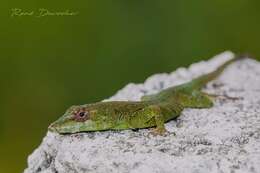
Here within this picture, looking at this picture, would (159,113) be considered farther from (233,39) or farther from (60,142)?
(233,39)

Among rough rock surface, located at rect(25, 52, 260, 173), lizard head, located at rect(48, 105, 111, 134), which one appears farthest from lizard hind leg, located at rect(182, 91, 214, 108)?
lizard head, located at rect(48, 105, 111, 134)

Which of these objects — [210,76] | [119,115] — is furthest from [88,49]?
[119,115]

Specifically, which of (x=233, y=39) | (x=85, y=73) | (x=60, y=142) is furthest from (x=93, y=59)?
(x=60, y=142)

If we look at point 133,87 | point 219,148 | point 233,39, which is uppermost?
point 233,39

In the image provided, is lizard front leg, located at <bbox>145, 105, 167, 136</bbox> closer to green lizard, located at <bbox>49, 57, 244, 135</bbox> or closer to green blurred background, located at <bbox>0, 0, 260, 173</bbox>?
green lizard, located at <bbox>49, 57, 244, 135</bbox>

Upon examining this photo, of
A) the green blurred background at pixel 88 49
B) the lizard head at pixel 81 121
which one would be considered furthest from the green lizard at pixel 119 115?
the green blurred background at pixel 88 49

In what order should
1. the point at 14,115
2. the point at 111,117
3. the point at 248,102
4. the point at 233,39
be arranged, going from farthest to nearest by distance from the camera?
the point at 233,39, the point at 14,115, the point at 248,102, the point at 111,117

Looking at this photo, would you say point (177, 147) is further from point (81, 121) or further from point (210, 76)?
point (210, 76)

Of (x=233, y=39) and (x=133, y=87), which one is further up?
(x=233, y=39)
